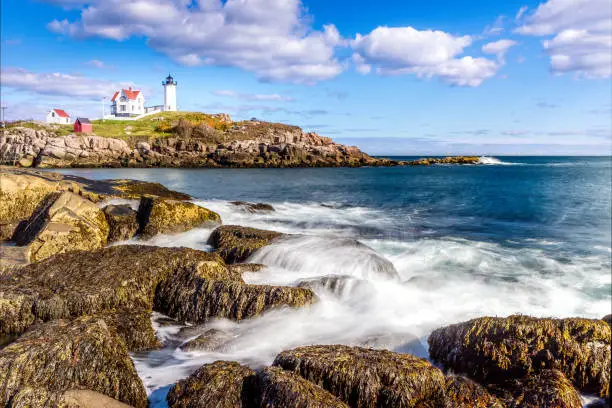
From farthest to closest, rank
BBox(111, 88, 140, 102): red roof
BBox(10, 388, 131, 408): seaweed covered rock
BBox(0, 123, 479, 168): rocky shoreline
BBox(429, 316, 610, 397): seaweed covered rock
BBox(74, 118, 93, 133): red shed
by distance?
BBox(111, 88, 140, 102): red roof < BBox(74, 118, 93, 133): red shed < BBox(0, 123, 479, 168): rocky shoreline < BBox(429, 316, 610, 397): seaweed covered rock < BBox(10, 388, 131, 408): seaweed covered rock

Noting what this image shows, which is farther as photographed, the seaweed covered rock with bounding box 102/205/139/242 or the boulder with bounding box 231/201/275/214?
the boulder with bounding box 231/201/275/214


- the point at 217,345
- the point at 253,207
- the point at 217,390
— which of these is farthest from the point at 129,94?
the point at 217,390

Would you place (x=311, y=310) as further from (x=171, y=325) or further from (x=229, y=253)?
(x=229, y=253)

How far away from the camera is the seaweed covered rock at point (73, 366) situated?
5906 millimetres

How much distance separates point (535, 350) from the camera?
708 cm

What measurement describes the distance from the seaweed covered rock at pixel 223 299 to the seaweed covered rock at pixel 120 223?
6509 millimetres

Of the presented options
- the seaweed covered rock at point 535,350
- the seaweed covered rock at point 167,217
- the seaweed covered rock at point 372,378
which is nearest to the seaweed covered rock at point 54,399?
the seaweed covered rock at point 372,378

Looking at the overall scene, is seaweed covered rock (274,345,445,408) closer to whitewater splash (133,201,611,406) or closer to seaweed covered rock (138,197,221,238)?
whitewater splash (133,201,611,406)

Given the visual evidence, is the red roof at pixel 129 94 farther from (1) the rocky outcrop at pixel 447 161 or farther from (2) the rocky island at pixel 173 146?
(1) the rocky outcrop at pixel 447 161

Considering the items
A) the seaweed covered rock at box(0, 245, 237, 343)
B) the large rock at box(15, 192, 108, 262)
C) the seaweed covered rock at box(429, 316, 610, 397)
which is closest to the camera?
the seaweed covered rock at box(429, 316, 610, 397)

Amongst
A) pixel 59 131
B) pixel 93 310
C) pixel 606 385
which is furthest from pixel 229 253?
pixel 59 131

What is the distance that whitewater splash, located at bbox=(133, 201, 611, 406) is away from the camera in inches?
335

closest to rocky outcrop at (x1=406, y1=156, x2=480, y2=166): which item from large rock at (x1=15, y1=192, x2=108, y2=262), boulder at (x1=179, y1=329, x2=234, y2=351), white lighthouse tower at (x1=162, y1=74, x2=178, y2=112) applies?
white lighthouse tower at (x1=162, y1=74, x2=178, y2=112)

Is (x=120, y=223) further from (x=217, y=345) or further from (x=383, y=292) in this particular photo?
(x=383, y=292)
